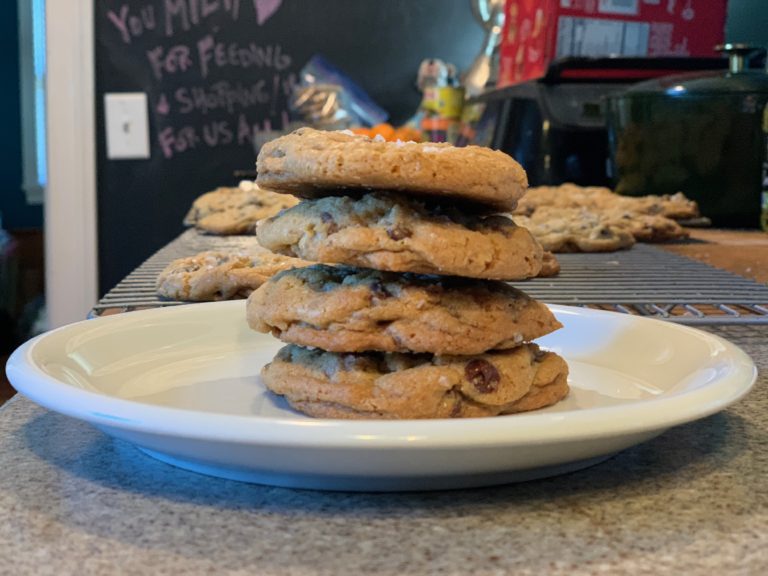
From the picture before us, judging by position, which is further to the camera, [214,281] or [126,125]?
[126,125]

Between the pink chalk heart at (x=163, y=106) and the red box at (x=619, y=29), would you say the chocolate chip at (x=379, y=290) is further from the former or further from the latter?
the pink chalk heart at (x=163, y=106)

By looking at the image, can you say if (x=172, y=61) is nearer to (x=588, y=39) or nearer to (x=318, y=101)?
(x=318, y=101)

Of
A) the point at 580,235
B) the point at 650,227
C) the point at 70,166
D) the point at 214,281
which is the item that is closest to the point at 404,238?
the point at 214,281

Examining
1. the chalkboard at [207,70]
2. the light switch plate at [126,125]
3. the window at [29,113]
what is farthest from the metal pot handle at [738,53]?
the window at [29,113]

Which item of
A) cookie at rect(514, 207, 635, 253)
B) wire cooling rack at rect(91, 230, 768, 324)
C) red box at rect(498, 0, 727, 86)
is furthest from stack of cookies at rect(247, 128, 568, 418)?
red box at rect(498, 0, 727, 86)

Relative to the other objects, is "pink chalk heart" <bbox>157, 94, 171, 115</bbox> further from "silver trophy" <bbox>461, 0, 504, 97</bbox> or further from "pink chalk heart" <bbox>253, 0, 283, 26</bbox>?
"silver trophy" <bbox>461, 0, 504, 97</bbox>

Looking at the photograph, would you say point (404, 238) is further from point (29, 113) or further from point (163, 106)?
point (29, 113)
